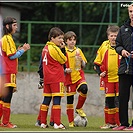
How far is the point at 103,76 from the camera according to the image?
1038 cm

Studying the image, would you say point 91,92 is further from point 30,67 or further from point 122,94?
point 122,94

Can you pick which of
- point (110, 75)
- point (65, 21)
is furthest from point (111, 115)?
point (65, 21)

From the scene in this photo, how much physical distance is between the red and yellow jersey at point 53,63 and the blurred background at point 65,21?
585cm

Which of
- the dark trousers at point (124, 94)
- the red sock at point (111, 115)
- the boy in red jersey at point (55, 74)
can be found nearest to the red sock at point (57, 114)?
the boy in red jersey at point (55, 74)

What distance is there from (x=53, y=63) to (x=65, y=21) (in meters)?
14.7

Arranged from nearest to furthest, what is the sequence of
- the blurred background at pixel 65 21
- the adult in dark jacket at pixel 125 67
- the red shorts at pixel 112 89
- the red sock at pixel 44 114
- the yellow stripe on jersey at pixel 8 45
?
1. the adult in dark jacket at pixel 125 67
2. the yellow stripe on jersey at pixel 8 45
3. the red sock at pixel 44 114
4. the red shorts at pixel 112 89
5. the blurred background at pixel 65 21

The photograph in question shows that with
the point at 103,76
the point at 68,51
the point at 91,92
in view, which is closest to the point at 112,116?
the point at 103,76

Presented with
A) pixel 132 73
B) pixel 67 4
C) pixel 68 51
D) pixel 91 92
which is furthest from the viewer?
pixel 67 4

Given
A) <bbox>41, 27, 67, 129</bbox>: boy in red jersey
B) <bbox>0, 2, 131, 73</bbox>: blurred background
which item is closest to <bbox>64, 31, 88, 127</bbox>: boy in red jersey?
<bbox>41, 27, 67, 129</bbox>: boy in red jersey

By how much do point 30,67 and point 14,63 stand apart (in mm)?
5970

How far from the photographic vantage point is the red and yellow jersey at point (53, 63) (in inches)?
386

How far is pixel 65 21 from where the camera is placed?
24.5 metres

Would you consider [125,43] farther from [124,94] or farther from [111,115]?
[111,115]

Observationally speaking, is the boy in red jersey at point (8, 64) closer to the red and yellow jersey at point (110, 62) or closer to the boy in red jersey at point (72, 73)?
the boy in red jersey at point (72, 73)
